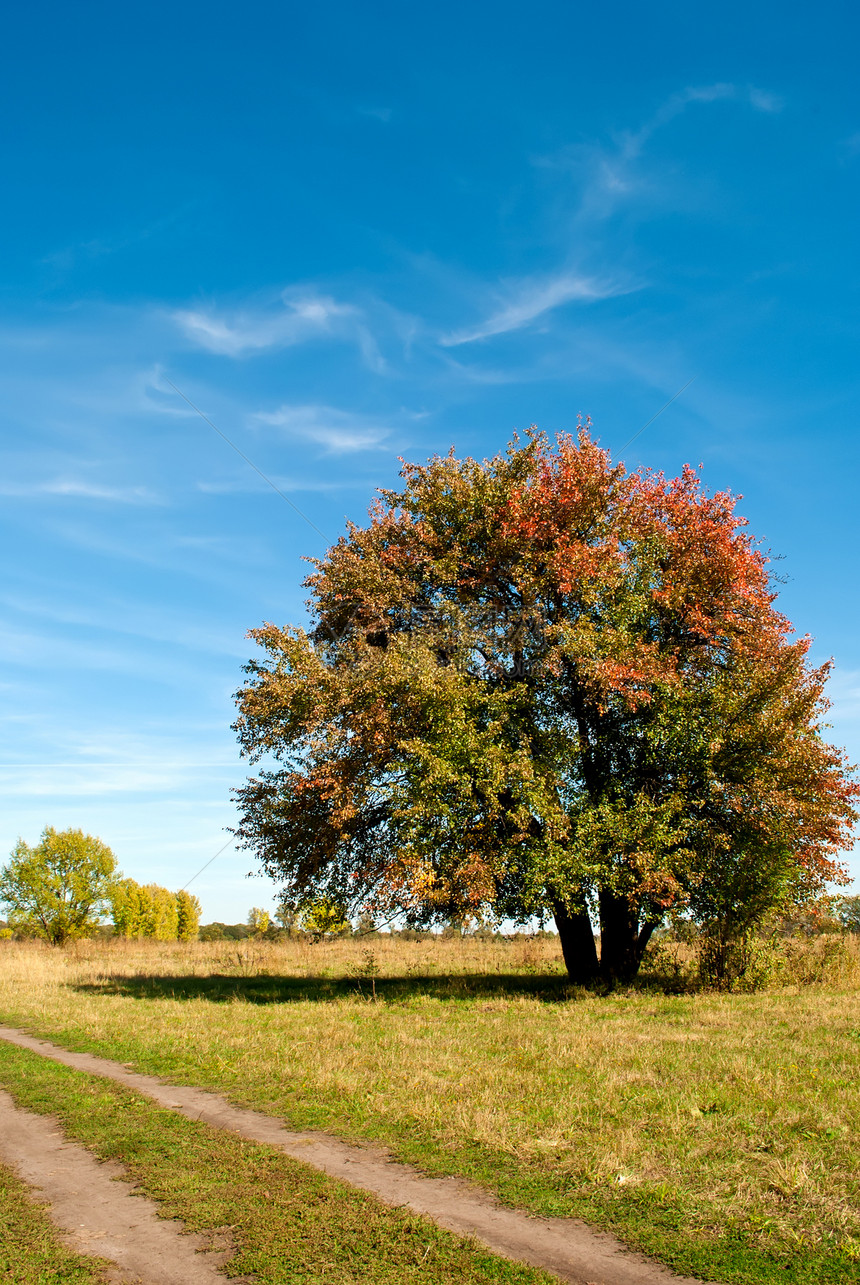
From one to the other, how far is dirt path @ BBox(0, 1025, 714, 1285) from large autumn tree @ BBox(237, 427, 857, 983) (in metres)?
8.99

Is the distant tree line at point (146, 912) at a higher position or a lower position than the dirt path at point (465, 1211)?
lower

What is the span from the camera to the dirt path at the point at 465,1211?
5043mm

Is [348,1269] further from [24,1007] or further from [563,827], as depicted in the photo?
[24,1007]

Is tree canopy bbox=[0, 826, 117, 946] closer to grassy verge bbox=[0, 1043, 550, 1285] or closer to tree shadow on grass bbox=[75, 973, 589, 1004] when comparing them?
tree shadow on grass bbox=[75, 973, 589, 1004]

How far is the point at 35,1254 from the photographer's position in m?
5.30

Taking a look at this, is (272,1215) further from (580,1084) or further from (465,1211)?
(580,1084)

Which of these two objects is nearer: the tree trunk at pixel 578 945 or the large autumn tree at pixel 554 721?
the large autumn tree at pixel 554 721

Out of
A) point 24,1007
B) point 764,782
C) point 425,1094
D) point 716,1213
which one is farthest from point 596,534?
point 24,1007

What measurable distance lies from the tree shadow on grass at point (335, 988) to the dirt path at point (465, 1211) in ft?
34.0

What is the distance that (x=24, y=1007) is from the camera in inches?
730

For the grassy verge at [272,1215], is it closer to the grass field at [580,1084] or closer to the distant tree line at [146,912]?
the grass field at [580,1084]

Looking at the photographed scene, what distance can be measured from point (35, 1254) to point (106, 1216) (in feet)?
2.40

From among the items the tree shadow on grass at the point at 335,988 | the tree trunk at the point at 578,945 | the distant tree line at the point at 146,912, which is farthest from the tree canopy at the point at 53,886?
the tree trunk at the point at 578,945

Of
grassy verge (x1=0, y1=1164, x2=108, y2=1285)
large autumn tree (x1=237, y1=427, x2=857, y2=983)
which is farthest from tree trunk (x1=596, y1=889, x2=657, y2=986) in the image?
grassy verge (x1=0, y1=1164, x2=108, y2=1285)
